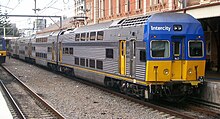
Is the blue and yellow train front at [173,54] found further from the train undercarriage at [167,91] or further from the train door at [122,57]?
the train door at [122,57]

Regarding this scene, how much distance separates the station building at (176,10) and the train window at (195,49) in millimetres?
1814

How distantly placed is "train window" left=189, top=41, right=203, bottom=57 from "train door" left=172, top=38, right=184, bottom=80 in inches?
13.2

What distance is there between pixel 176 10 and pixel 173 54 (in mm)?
4634

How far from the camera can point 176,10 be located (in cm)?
1719

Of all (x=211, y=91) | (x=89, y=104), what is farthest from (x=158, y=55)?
(x=89, y=104)

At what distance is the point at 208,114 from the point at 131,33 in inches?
162

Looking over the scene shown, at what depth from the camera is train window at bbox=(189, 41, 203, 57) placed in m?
13.4

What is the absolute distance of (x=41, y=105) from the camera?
14.4m

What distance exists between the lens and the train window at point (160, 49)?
1287 centimetres

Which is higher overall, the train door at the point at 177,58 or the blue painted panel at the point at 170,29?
the blue painted panel at the point at 170,29

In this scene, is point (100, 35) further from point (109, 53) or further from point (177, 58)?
point (177, 58)

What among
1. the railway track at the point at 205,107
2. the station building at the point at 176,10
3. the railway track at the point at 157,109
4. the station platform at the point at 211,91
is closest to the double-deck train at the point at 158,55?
the railway track at the point at 157,109

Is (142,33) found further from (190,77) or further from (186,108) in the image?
(186,108)

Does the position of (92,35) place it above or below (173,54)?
above
